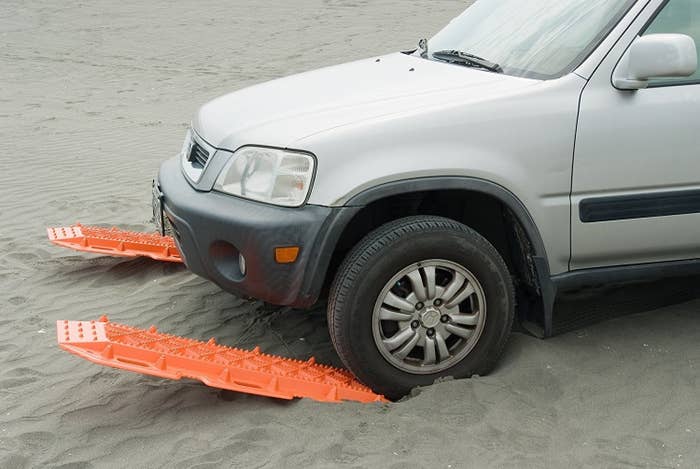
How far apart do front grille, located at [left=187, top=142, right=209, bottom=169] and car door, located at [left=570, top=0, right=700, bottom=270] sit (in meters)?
1.67

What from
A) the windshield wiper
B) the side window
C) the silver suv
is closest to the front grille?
the silver suv

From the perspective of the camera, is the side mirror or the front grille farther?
the front grille

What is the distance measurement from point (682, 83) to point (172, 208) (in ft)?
7.60

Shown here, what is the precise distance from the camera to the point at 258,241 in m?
3.76

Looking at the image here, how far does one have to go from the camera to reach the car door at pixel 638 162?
393cm

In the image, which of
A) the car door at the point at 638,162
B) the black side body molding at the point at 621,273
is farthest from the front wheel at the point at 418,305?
the car door at the point at 638,162

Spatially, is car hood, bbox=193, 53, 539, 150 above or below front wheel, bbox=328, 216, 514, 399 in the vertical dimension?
above

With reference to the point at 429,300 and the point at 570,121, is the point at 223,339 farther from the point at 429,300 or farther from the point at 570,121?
the point at 570,121

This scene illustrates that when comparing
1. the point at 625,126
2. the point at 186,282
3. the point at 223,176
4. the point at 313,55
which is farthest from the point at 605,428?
the point at 313,55

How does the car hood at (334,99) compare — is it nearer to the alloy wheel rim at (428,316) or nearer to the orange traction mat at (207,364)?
the alloy wheel rim at (428,316)

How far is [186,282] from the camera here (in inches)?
219

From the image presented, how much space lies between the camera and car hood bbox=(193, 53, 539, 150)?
154 inches

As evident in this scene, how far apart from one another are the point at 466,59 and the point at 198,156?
4.57ft

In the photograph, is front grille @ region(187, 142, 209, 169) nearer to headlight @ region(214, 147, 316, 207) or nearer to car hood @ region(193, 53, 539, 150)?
car hood @ region(193, 53, 539, 150)
